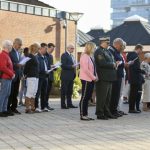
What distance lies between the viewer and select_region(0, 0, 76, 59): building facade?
27438mm

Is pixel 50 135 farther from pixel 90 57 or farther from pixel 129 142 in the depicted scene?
pixel 90 57

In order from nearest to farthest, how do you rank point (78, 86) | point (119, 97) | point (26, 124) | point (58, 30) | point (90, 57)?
point (26, 124) < point (90, 57) < point (119, 97) < point (78, 86) < point (58, 30)

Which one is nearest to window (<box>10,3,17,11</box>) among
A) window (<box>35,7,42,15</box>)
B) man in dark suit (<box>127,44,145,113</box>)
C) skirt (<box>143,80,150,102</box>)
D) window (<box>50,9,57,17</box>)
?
window (<box>35,7,42,15</box>)

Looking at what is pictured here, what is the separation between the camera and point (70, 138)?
928 cm

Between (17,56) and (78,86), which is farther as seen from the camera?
(78,86)

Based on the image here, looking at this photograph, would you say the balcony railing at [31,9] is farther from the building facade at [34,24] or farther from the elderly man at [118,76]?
the elderly man at [118,76]

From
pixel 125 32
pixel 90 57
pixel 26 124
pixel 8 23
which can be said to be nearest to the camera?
pixel 26 124

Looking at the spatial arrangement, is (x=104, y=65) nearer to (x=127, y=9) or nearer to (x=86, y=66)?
(x=86, y=66)

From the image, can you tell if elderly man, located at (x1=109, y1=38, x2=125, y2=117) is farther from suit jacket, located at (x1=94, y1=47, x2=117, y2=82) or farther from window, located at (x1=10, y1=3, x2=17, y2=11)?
window, located at (x1=10, y1=3, x2=17, y2=11)

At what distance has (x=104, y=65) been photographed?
469 inches

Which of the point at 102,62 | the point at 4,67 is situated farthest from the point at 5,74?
the point at 102,62

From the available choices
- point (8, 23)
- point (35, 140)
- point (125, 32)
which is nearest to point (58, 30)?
point (8, 23)

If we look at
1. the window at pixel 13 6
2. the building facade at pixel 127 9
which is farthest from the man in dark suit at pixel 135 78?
the building facade at pixel 127 9

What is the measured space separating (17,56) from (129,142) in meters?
4.68
